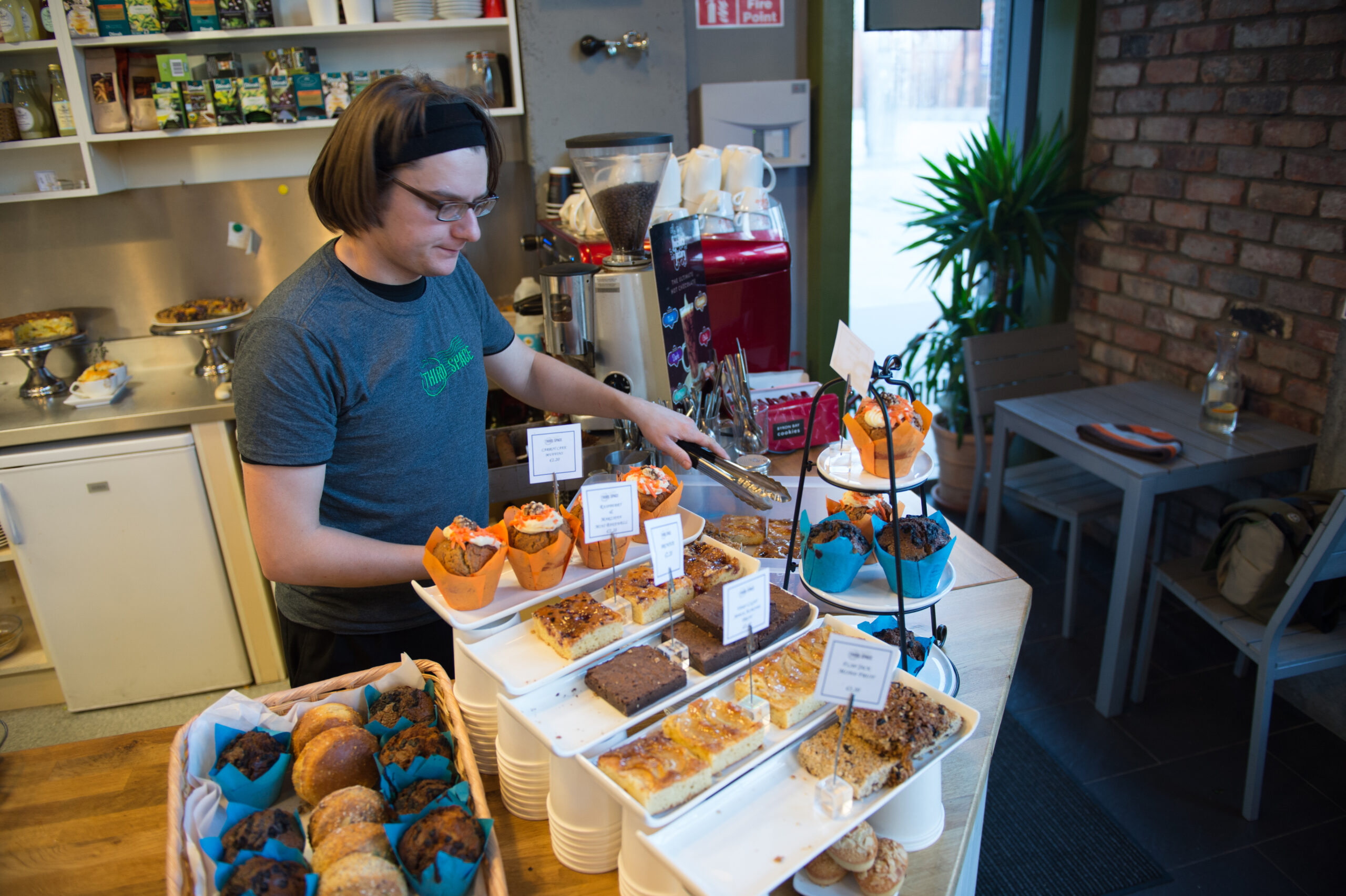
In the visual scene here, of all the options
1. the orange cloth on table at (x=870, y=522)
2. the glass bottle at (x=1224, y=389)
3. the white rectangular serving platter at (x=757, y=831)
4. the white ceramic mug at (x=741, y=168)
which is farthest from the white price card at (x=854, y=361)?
the glass bottle at (x=1224, y=389)

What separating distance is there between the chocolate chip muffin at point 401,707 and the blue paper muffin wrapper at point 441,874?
0.73ft

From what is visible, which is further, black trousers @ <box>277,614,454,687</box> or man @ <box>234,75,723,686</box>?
black trousers @ <box>277,614,454,687</box>

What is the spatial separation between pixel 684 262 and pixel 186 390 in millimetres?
1866

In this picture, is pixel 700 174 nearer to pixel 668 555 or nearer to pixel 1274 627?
pixel 668 555

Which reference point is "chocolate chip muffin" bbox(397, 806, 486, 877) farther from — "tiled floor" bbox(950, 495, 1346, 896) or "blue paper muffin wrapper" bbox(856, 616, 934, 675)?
"tiled floor" bbox(950, 495, 1346, 896)

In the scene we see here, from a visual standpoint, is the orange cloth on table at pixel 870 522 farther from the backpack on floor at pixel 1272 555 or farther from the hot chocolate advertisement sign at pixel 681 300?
the backpack on floor at pixel 1272 555

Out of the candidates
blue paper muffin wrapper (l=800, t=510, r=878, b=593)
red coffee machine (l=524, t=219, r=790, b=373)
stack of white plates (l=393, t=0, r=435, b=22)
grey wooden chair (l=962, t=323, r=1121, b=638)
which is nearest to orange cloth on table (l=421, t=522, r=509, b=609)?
blue paper muffin wrapper (l=800, t=510, r=878, b=593)

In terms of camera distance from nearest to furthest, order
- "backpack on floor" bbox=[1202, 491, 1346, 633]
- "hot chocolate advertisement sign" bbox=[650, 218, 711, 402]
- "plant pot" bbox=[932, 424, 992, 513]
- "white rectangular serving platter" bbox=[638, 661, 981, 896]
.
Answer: "white rectangular serving platter" bbox=[638, 661, 981, 896] → "hot chocolate advertisement sign" bbox=[650, 218, 711, 402] → "backpack on floor" bbox=[1202, 491, 1346, 633] → "plant pot" bbox=[932, 424, 992, 513]

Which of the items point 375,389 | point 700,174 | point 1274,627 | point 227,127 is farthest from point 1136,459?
point 227,127

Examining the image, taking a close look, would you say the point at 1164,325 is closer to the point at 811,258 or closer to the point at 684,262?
the point at 811,258

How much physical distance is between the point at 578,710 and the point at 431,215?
2.59ft

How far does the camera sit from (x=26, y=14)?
270cm

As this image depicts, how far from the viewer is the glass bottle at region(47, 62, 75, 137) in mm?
2811

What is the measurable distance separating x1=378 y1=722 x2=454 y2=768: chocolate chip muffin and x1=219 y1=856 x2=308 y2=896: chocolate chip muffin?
0.17 m
